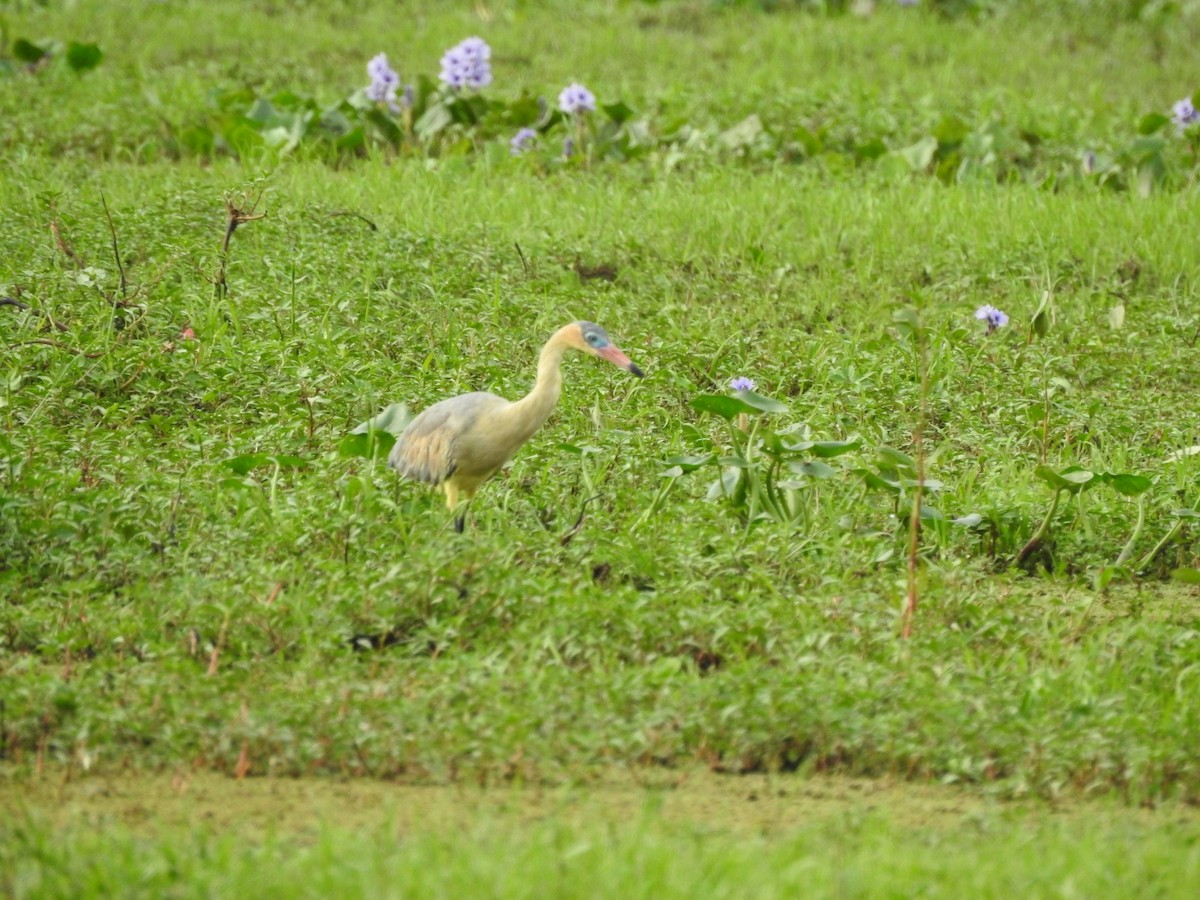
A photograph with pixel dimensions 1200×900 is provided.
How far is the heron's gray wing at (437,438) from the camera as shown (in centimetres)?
454

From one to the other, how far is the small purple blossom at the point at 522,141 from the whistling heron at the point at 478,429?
4.14 metres

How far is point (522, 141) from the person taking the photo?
8664 millimetres

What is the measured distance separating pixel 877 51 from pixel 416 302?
5590mm

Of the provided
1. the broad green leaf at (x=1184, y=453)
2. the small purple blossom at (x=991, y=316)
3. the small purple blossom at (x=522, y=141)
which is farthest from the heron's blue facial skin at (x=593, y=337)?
the small purple blossom at (x=522, y=141)

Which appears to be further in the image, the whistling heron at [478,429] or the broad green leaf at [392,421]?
the broad green leaf at [392,421]

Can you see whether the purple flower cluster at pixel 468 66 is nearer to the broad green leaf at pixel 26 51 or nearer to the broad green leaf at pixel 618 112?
the broad green leaf at pixel 618 112

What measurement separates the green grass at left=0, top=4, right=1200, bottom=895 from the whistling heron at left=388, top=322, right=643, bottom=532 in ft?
0.34

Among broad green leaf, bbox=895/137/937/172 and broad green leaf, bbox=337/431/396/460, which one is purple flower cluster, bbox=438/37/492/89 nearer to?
broad green leaf, bbox=895/137/937/172

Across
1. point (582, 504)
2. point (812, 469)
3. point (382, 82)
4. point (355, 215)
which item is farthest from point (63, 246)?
point (812, 469)

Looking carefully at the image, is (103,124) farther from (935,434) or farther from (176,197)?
(935,434)

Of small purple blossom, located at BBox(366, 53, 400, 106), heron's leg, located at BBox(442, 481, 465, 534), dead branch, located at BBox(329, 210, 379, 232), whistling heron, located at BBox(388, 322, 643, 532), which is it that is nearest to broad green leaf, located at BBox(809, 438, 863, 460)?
whistling heron, located at BBox(388, 322, 643, 532)

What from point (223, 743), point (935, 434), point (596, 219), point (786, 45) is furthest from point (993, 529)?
point (786, 45)

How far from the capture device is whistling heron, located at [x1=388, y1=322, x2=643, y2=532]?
4.52 meters

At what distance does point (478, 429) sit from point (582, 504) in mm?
387
